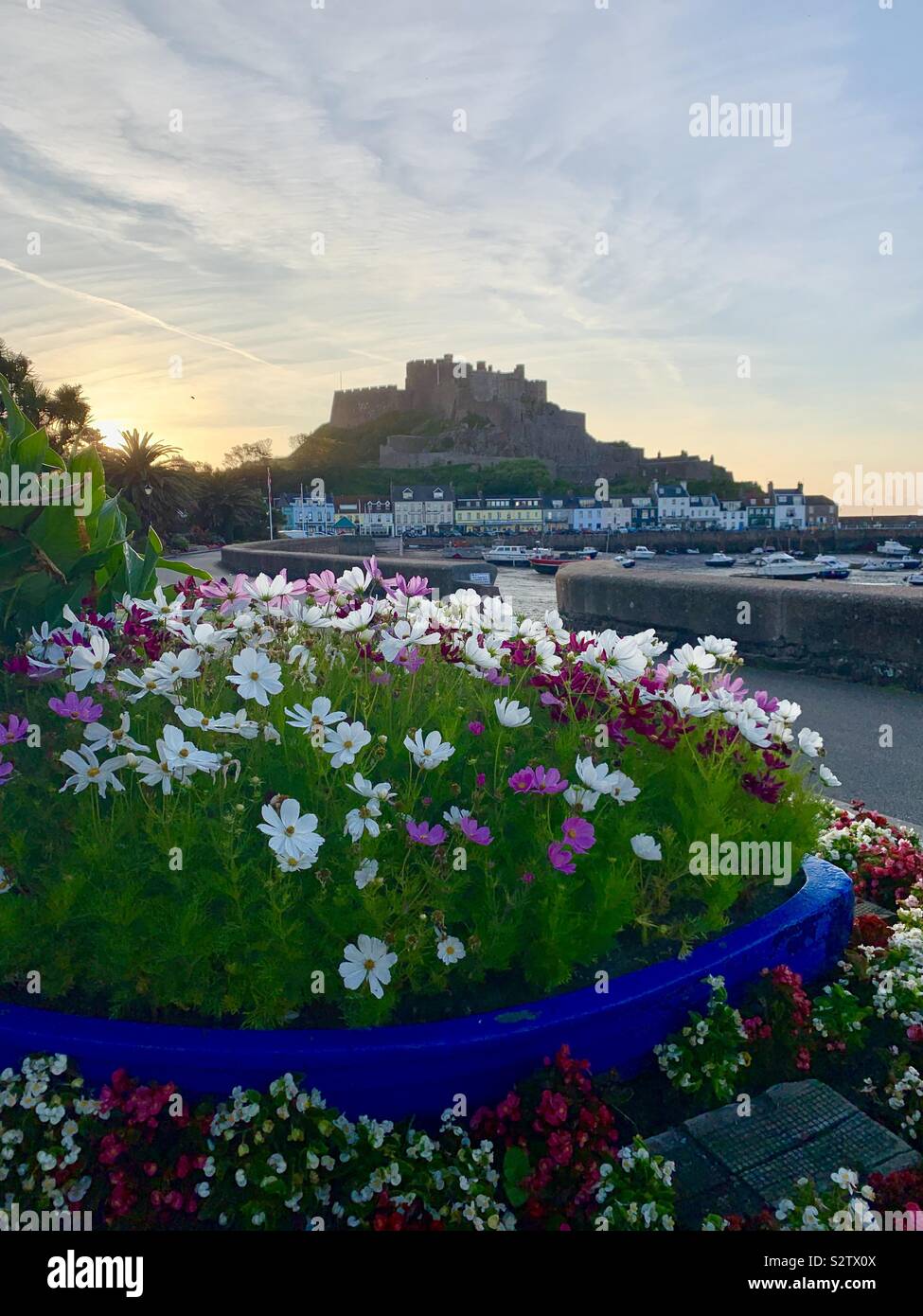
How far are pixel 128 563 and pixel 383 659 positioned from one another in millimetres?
1803

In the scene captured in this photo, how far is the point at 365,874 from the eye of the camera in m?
2.74

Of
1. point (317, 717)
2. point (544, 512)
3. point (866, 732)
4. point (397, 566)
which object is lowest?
point (866, 732)

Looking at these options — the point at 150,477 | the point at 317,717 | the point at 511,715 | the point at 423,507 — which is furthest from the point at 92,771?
the point at 423,507

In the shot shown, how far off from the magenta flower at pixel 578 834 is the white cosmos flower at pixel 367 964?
0.64 m

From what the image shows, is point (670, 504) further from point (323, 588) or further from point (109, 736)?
point (109, 736)

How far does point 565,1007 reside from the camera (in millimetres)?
2926

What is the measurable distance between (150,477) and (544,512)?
327 ft

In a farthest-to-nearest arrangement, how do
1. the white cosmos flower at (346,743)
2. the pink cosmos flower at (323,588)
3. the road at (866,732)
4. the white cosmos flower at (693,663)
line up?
the road at (866,732), the pink cosmos flower at (323,588), the white cosmos flower at (693,663), the white cosmos flower at (346,743)

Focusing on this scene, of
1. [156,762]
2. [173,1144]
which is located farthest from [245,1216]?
[156,762]

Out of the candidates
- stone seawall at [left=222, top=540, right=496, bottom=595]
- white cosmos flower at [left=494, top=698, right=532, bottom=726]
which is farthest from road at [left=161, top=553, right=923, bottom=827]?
→ stone seawall at [left=222, top=540, right=496, bottom=595]

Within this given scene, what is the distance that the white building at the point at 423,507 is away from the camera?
12900 centimetres

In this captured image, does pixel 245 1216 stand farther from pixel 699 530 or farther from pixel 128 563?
pixel 699 530

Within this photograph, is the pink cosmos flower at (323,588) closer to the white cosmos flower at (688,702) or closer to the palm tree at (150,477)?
the white cosmos flower at (688,702)

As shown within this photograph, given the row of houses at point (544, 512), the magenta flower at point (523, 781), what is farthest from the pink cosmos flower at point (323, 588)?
the row of houses at point (544, 512)
